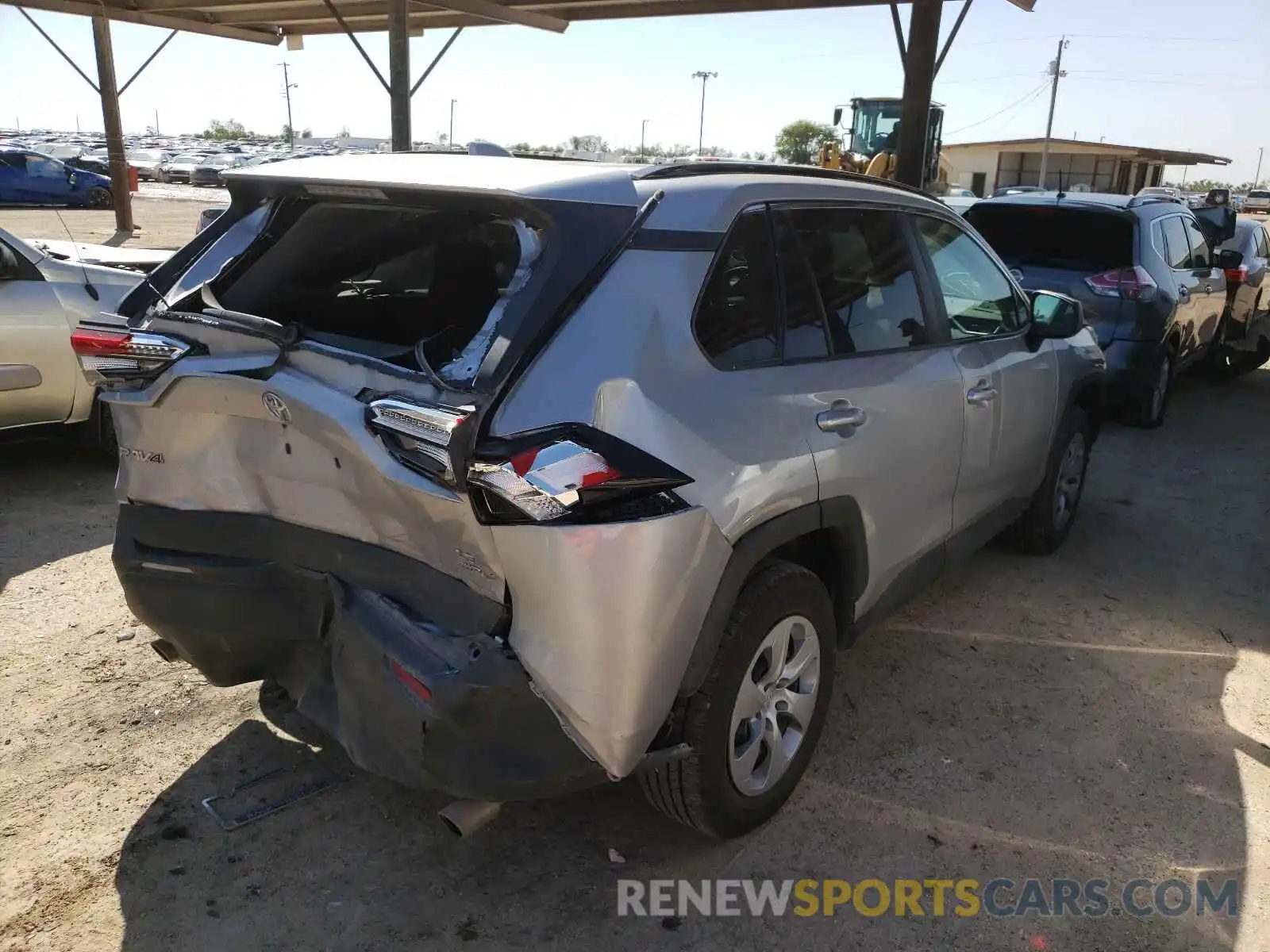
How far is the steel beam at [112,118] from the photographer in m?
14.9

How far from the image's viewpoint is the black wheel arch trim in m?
2.44

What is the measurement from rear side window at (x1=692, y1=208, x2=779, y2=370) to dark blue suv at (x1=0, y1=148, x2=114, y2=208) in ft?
100

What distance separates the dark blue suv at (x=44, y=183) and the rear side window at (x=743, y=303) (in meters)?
30.5

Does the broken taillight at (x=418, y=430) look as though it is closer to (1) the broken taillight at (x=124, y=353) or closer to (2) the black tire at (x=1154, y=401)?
(1) the broken taillight at (x=124, y=353)

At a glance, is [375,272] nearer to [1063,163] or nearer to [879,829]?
[879,829]

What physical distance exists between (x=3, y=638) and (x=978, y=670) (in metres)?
3.95

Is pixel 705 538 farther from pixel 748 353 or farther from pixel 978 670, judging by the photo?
pixel 978 670

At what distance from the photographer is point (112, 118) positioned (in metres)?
15.6

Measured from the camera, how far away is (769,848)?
286cm

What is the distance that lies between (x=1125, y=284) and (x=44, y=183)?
29649 millimetres

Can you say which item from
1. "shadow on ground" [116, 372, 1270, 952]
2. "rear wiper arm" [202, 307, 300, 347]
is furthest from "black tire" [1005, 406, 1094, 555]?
"rear wiper arm" [202, 307, 300, 347]

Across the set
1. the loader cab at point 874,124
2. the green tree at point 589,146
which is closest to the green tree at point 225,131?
the green tree at point 589,146

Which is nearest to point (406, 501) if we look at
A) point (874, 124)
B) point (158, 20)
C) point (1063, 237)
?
point (1063, 237)

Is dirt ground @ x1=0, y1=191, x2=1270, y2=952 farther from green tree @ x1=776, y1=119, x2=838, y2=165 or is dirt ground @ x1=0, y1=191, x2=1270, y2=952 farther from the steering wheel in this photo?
green tree @ x1=776, y1=119, x2=838, y2=165
